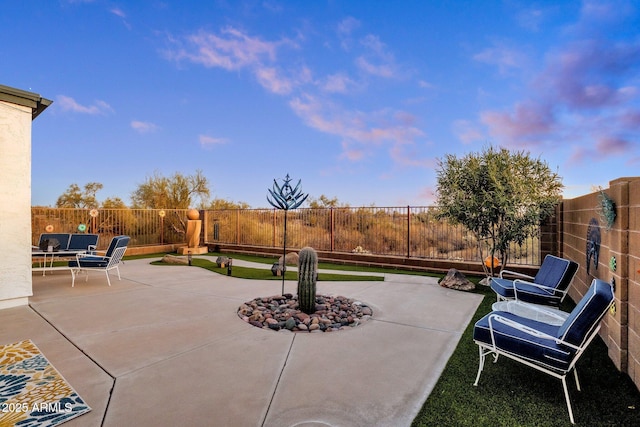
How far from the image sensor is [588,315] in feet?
7.62

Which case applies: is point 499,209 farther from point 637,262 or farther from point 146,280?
point 146,280

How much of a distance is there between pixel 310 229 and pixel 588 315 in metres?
9.67

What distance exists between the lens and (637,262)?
9.25ft

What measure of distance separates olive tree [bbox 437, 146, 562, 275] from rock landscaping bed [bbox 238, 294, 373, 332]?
374 centimetres

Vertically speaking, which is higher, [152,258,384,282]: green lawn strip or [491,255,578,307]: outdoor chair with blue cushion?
[491,255,578,307]: outdoor chair with blue cushion

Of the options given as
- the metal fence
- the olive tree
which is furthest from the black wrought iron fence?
the olive tree

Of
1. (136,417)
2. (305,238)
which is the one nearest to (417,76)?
(305,238)

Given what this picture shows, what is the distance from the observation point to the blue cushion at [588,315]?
228cm

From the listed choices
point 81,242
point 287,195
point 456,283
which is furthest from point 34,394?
point 81,242

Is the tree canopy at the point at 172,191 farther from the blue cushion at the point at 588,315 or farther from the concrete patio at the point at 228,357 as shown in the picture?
the blue cushion at the point at 588,315

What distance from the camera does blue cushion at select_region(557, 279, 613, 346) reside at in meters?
2.28

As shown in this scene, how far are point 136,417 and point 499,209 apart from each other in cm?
725

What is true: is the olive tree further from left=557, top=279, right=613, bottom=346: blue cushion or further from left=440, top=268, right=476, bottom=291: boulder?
left=557, top=279, right=613, bottom=346: blue cushion

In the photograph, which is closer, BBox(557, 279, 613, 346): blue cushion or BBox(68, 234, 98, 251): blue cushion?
BBox(557, 279, 613, 346): blue cushion
